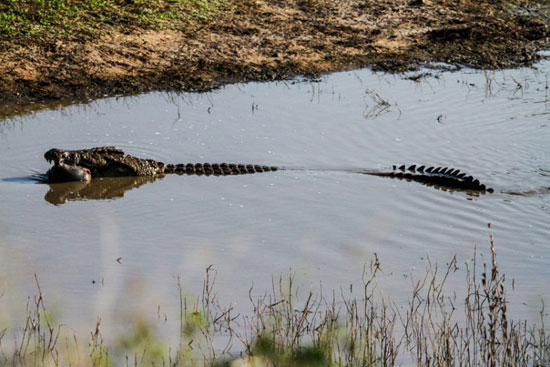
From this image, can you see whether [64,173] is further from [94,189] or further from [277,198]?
[277,198]

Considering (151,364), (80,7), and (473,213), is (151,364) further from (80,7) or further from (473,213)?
(80,7)

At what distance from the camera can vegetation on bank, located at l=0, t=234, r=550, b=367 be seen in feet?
17.4

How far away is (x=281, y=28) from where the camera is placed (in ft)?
51.8

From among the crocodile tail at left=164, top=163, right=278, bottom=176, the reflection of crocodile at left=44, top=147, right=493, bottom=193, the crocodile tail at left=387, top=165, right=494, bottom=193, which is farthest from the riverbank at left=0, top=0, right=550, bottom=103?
the crocodile tail at left=387, top=165, right=494, bottom=193

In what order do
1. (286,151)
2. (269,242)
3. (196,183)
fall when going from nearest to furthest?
1. (269,242)
2. (196,183)
3. (286,151)

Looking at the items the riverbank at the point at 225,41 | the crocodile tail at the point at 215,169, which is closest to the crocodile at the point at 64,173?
the crocodile tail at the point at 215,169

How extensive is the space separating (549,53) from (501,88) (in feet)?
8.87

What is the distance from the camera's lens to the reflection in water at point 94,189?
960 cm

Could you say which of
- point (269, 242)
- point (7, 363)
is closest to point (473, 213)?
point (269, 242)

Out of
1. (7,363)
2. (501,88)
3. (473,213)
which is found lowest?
(7,363)

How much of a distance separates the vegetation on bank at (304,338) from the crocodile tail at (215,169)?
3268 millimetres

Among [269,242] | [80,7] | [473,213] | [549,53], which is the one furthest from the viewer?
[549,53]

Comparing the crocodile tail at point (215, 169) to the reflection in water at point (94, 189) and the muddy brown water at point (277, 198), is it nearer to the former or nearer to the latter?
the muddy brown water at point (277, 198)

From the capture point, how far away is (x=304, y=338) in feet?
19.7
